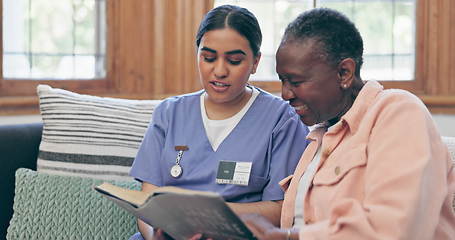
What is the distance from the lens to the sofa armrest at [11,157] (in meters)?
2.33

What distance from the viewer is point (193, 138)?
6.63 ft

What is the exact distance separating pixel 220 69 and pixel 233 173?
284 mm

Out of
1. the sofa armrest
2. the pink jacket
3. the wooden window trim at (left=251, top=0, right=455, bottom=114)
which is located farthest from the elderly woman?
the wooden window trim at (left=251, top=0, right=455, bottom=114)

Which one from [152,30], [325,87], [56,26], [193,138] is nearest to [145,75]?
[152,30]

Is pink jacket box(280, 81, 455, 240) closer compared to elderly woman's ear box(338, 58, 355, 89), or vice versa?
pink jacket box(280, 81, 455, 240)

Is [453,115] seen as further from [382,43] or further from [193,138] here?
[193,138]

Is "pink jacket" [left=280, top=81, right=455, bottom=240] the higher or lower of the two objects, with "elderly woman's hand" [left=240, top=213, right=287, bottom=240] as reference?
higher

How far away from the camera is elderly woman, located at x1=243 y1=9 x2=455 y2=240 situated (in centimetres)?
140

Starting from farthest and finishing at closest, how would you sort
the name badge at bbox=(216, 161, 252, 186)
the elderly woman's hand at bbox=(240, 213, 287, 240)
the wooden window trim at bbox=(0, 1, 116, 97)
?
1. the wooden window trim at bbox=(0, 1, 116, 97)
2. the name badge at bbox=(216, 161, 252, 186)
3. the elderly woman's hand at bbox=(240, 213, 287, 240)

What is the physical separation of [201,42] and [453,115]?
4.98 ft

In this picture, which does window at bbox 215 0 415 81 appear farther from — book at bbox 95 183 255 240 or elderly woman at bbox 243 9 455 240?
book at bbox 95 183 255 240

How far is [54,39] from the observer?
315 cm

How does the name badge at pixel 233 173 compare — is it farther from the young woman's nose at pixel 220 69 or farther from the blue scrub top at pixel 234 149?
the young woman's nose at pixel 220 69

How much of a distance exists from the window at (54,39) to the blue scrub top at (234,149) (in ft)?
3.92
